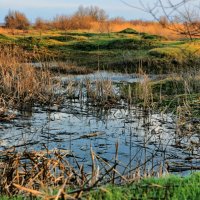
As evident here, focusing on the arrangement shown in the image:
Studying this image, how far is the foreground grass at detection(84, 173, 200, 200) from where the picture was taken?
13.6 ft

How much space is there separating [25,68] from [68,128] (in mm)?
3901

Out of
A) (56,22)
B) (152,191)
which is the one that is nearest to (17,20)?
(56,22)

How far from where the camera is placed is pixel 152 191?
434 cm

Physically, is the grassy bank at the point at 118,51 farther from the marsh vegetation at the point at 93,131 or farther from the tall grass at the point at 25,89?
the tall grass at the point at 25,89

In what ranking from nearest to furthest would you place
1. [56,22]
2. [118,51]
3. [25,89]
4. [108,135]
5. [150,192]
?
[150,192], [108,135], [25,89], [118,51], [56,22]

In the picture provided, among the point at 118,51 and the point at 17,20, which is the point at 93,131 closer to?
the point at 118,51

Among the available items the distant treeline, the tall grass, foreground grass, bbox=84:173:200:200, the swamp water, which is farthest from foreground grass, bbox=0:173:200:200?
the distant treeline

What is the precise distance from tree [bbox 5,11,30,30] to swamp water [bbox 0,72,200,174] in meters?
40.7

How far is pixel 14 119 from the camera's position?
1101 cm

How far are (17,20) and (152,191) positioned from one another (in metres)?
50.1

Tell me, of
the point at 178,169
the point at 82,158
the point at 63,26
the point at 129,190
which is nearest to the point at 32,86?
the point at 82,158

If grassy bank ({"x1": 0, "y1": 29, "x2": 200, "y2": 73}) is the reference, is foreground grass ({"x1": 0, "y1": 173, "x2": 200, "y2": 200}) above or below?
below

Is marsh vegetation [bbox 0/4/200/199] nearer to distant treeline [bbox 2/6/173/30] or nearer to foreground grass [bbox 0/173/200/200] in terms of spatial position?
foreground grass [bbox 0/173/200/200]

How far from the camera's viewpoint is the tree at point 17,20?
51912 millimetres
